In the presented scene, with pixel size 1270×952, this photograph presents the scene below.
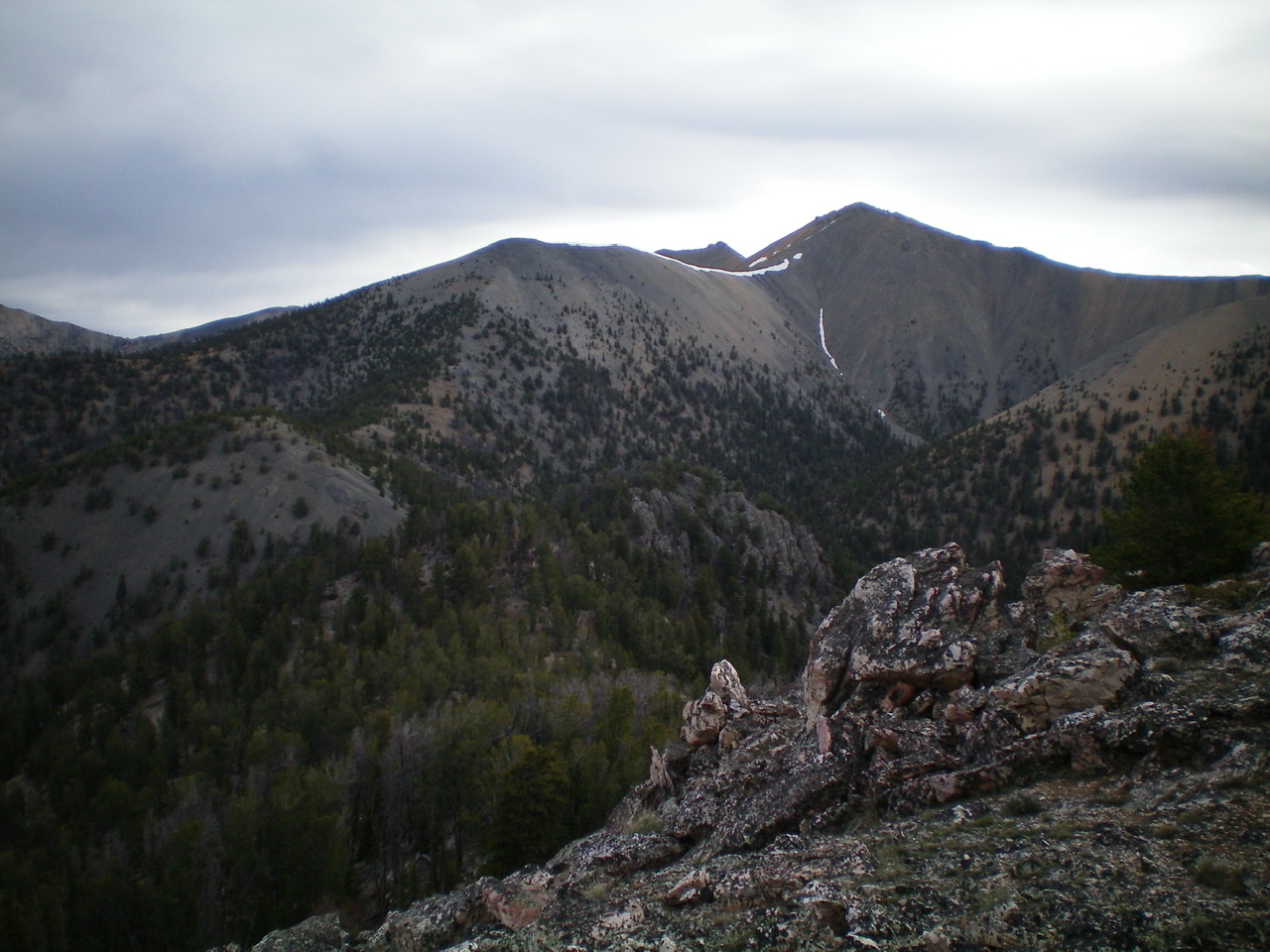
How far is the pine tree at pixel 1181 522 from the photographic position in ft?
75.3

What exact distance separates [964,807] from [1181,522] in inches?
761

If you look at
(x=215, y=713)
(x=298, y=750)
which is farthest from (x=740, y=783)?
(x=215, y=713)

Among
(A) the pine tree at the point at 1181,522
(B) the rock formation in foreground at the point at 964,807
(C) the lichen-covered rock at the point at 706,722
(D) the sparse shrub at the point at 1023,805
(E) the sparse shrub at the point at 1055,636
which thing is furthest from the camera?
(A) the pine tree at the point at 1181,522

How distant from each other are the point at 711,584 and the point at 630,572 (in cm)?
1027

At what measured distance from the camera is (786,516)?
106 m

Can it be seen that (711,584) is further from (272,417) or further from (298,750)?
(272,417)

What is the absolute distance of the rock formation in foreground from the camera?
8469mm

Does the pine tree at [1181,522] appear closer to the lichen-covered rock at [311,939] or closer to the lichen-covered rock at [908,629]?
the lichen-covered rock at [908,629]

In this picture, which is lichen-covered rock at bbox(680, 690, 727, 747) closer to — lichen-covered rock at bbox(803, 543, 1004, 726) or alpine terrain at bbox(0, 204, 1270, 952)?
alpine terrain at bbox(0, 204, 1270, 952)

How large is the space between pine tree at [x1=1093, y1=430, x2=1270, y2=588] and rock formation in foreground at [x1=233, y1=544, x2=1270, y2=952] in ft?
22.5

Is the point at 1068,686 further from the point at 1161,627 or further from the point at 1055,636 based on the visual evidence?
the point at 1055,636

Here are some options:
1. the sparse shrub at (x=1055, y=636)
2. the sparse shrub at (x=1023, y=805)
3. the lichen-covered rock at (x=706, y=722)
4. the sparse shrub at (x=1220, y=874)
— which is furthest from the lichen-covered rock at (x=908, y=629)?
the sparse shrub at (x=1220, y=874)

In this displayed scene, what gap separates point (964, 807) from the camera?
37.1ft

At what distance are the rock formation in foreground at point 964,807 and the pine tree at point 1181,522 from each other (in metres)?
6.86
